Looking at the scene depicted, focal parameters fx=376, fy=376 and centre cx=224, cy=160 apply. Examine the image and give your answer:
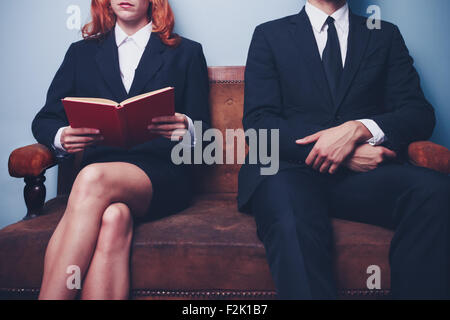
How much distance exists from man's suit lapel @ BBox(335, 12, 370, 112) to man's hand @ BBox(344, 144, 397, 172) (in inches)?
8.5

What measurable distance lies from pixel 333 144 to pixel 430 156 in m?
0.40

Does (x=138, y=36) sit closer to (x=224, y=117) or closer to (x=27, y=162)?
(x=224, y=117)

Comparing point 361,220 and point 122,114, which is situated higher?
point 122,114

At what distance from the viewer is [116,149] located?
1.57 metres

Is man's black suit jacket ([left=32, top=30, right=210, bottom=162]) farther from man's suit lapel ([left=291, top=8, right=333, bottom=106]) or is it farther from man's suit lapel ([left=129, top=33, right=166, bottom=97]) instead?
man's suit lapel ([left=291, top=8, right=333, bottom=106])

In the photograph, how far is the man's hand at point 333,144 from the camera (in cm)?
129

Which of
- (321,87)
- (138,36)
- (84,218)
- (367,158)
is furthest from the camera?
(138,36)

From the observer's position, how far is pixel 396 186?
1.20 m

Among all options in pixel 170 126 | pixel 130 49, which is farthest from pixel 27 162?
pixel 130 49

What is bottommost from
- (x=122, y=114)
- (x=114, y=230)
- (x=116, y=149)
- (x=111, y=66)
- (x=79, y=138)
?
(x=114, y=230)

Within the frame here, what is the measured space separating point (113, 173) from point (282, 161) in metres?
0.61

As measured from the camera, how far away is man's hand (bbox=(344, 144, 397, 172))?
52.1 inches

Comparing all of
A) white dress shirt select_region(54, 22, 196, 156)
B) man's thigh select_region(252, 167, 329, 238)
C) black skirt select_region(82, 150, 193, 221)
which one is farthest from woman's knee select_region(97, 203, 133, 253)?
white dress shirt select_region(54, 22, 196, 156)

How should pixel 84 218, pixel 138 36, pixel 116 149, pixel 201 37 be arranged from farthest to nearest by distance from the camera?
1. pixel 201 37
2. pixel 138 36
3. pixel 116 149
4. pixel 84 218
